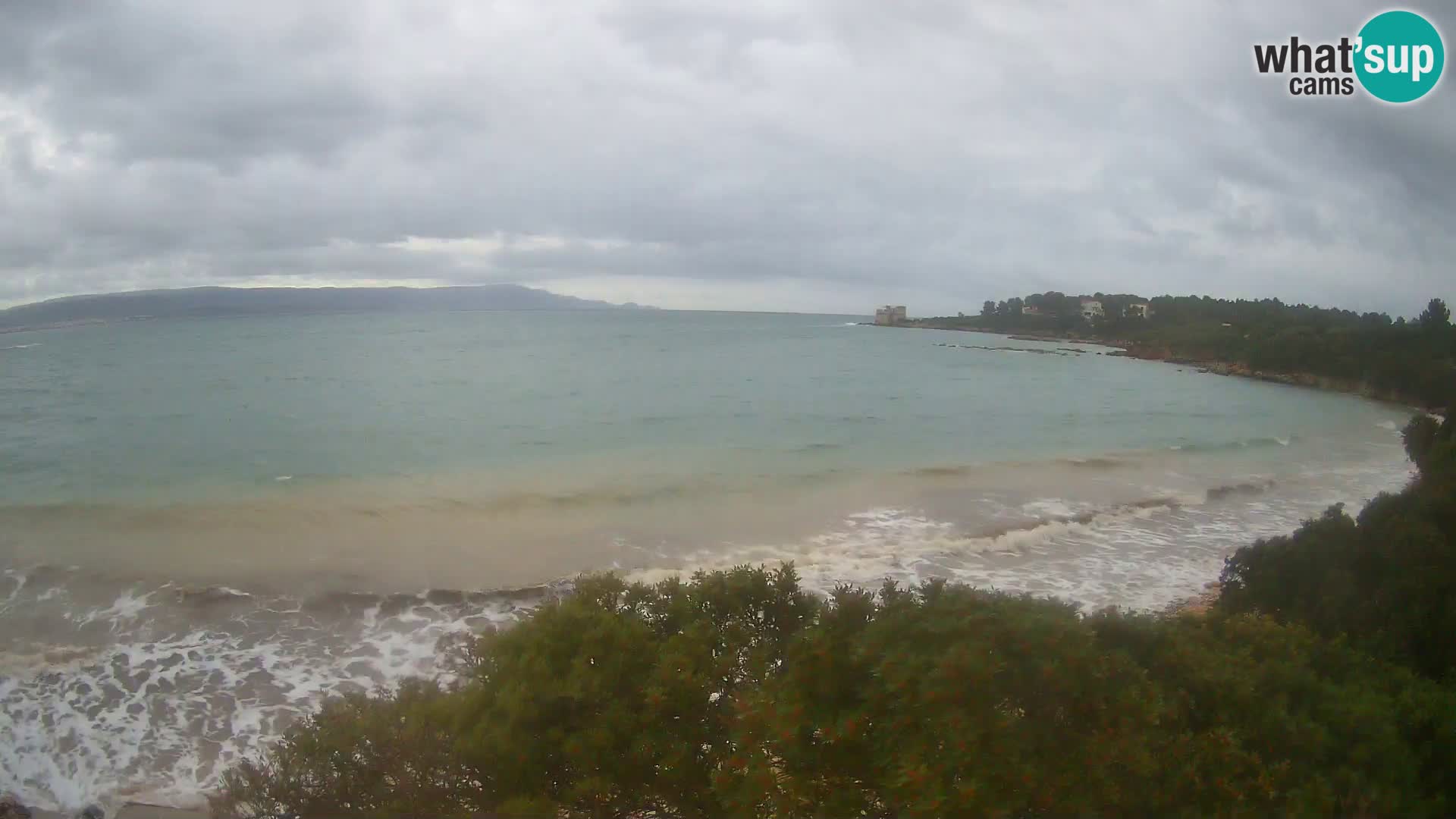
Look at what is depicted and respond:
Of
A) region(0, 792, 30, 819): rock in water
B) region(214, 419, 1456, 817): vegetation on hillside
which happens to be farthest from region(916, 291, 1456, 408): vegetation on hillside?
region(0, 792, 30, 819): rock in water

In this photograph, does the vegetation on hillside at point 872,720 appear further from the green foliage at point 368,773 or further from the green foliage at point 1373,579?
the green foliage at point 1373,579

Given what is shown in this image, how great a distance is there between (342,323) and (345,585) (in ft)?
400

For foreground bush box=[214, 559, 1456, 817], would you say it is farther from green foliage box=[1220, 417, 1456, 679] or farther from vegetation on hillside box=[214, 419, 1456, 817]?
green foliage box=[1220, 417, 1456, 679]

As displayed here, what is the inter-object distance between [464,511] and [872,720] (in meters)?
15.0

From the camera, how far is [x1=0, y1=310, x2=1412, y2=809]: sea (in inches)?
388

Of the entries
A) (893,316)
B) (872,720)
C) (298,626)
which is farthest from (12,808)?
(893,316)

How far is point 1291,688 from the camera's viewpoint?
15.7 feet

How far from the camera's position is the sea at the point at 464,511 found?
9.86 meters

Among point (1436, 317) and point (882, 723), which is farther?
point (1436, 317)

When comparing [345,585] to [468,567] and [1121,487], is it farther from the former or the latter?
[1121,487]

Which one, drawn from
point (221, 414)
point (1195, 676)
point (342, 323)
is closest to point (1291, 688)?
point (1195, 676)

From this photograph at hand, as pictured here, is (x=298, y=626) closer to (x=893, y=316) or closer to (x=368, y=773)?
(x=368, y=773)

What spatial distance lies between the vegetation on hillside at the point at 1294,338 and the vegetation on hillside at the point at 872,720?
24670 mm

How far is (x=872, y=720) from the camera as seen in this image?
187 inches
